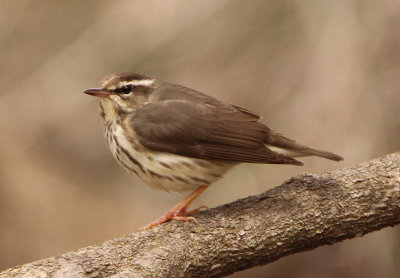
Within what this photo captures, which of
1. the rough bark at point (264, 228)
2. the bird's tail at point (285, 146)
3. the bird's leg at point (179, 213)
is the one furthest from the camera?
the bird's tail at point (285, 146)

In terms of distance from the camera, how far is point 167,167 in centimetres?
521

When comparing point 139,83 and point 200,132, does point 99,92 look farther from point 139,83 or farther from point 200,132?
point 200,132

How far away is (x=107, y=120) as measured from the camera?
5.62 metres

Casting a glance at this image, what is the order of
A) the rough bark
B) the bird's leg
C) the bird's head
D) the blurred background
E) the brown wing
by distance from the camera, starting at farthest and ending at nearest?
the blurred background < the bird's head < the brown wing < the bird's leg < the rough bark

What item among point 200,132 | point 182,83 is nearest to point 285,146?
point 200,132

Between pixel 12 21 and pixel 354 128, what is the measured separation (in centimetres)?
510

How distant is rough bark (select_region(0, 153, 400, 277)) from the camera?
14.5 feet

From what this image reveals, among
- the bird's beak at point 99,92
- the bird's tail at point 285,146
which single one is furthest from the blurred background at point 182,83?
the bird's beak at point 99,92

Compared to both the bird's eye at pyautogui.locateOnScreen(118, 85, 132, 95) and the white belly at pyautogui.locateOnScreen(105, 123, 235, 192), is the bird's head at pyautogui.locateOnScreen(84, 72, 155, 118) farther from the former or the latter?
the white belly at pyautogui.locateOnScreen(105, 123, 235, 192)

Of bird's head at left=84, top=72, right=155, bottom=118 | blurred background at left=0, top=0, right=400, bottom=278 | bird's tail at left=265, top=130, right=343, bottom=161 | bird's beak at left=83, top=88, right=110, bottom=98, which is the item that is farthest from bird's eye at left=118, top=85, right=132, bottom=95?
blurred background at left=0, top=0, right=400, bottom=278

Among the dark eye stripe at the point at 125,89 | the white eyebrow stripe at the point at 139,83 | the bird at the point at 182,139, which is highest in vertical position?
the white eyebrow stripe at the point at 139,83

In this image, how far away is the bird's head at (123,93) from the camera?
5.47 m

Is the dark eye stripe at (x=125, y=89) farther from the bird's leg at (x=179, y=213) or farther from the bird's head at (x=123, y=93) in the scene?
the bird's leg at (x=179, y=213)

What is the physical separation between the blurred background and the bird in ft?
3.21
